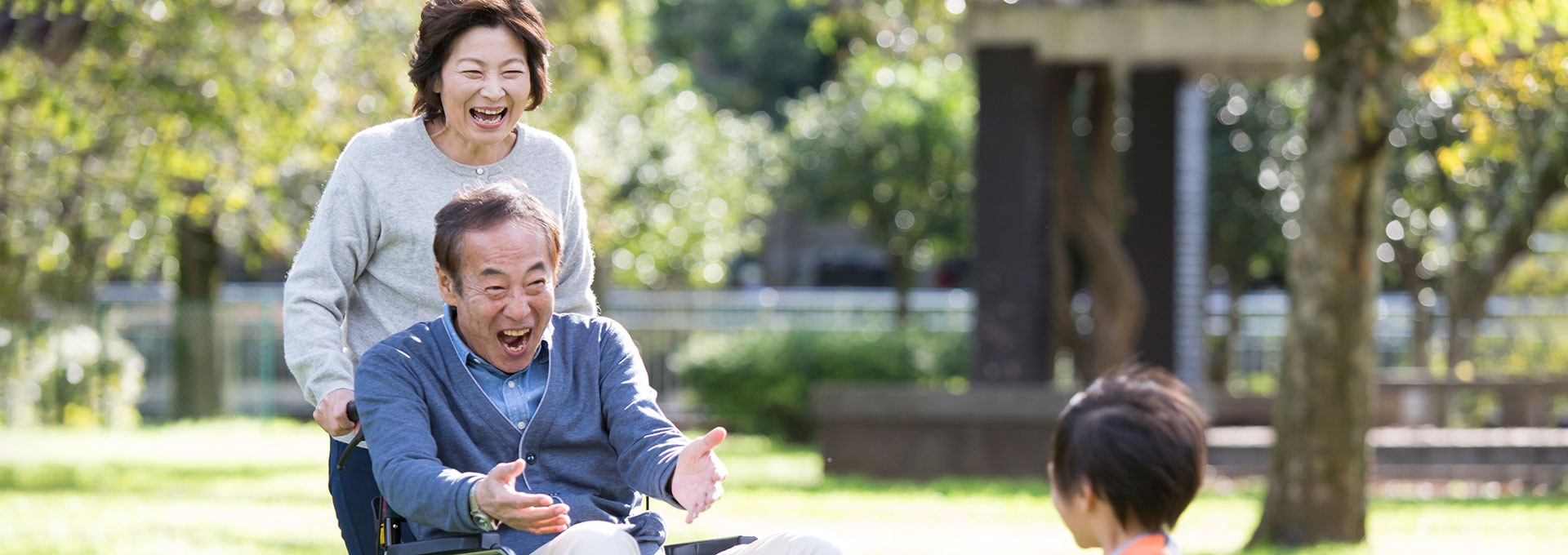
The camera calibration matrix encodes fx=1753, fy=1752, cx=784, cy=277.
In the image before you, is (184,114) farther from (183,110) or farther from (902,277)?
(902,277)

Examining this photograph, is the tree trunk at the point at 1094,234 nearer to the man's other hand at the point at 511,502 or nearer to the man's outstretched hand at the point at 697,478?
the man's outstretched hand at the point at 697,478

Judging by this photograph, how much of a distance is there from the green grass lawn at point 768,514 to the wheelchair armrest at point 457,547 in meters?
5.33

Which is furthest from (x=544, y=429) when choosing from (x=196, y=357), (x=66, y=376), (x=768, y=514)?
(x=196, y=357)

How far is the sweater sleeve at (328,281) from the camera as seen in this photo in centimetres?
338

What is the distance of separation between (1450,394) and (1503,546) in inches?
296

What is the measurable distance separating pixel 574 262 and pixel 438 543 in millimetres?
900

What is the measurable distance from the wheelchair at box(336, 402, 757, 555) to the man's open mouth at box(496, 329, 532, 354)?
0.92 feet

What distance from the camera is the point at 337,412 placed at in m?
3.25

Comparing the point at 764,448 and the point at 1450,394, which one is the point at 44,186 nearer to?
the point at 764,448

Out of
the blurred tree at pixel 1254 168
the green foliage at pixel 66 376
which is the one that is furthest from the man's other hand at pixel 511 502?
the blurred tree at pixel 1254 168

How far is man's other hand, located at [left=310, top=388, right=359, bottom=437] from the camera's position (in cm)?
325

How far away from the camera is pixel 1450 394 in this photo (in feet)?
52.7

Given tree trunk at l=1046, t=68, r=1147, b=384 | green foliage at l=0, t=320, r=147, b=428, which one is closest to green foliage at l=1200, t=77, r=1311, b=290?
tree trunk at l=1046, t=68, r=1147, b=384

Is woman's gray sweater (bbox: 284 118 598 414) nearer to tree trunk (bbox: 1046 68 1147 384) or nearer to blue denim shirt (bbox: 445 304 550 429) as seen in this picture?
blue denim shirt (bbox: 445 304 550 429)
